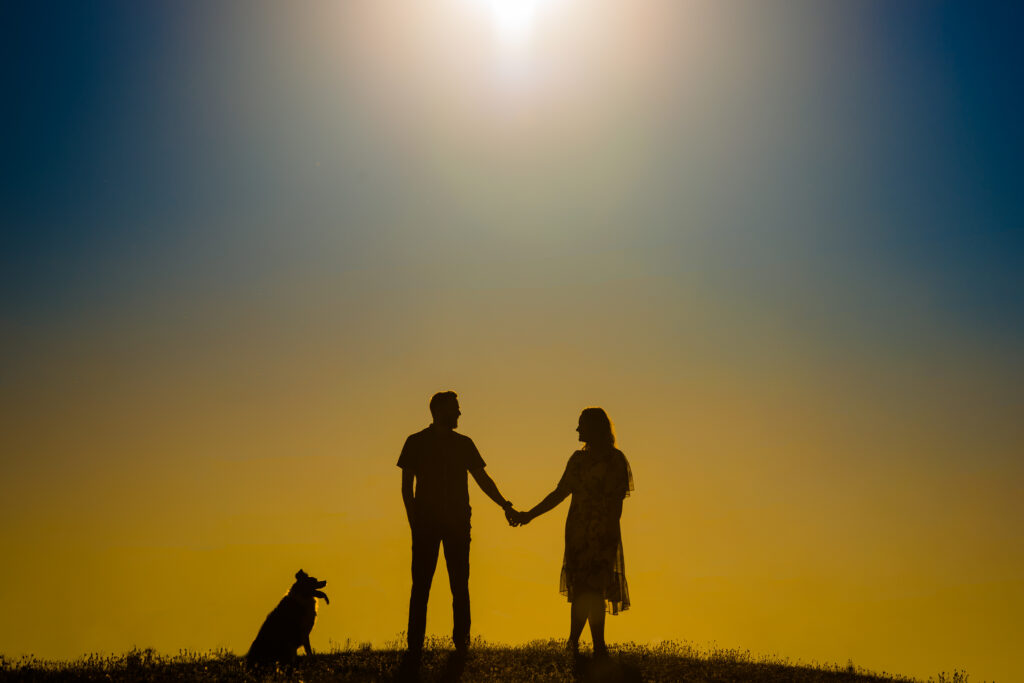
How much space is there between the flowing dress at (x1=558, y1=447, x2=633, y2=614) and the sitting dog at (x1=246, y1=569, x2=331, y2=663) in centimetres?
343

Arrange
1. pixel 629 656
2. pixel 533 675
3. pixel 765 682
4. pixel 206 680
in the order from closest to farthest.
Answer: pixel 206 680 < pixel 533 675 < pixel 765 682 < pixel 629 656

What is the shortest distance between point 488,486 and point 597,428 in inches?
74.1

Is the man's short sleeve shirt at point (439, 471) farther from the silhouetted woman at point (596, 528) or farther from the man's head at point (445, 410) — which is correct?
the silhouetted woman at point (596, 528)

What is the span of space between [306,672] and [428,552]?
6.63 feet

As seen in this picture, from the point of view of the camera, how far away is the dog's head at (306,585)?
12.2 m

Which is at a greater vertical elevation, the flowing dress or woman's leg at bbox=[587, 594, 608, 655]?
the flowing dress

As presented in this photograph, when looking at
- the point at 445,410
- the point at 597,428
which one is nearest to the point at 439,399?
the point at 445,410

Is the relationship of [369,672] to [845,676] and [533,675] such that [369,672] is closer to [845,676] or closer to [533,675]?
[533,675]

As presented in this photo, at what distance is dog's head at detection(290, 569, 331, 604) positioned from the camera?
12185 millimetres

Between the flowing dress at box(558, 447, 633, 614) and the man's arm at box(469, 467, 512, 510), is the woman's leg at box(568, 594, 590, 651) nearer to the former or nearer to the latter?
the flowing dress at box(558, 447, 633, 614)

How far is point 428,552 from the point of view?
11.8 metres

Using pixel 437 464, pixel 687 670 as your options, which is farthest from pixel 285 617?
pixel 687 670

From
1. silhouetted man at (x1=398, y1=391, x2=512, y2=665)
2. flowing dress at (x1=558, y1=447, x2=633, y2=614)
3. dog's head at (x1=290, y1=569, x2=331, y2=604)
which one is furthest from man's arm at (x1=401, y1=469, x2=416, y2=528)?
flowing dress at (x1=558, y1=447, x2=633, y2=614)

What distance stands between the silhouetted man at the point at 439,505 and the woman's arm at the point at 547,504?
135 cm
